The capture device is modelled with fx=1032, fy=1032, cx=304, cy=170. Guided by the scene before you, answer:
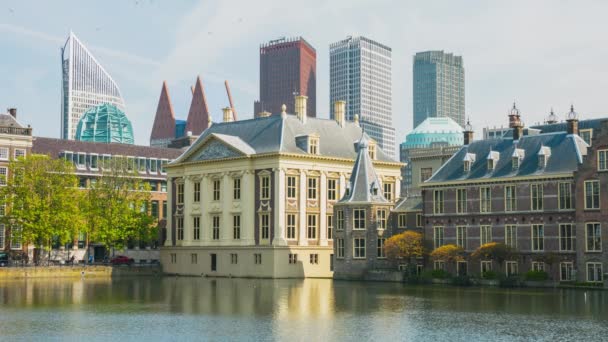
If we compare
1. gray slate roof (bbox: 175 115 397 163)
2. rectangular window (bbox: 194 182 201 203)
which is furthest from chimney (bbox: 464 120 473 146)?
rectangular window (bbox: 194 182 201 203)

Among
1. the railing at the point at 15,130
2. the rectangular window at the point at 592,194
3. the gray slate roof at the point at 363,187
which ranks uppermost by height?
the railing at the point at 15,130

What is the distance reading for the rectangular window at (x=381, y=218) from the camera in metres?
98.2

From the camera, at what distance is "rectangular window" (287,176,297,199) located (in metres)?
108

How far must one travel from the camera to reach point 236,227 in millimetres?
112375

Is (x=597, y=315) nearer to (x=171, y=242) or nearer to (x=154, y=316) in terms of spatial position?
(x=154, y=316)

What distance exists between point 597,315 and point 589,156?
2903cm

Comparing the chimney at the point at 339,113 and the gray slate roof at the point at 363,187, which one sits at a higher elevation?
the chimney at the point at 339,113

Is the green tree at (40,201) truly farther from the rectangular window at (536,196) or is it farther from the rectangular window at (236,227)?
the rectangular window at (536,196)

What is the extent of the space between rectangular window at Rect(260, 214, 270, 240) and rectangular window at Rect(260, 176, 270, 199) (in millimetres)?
2021

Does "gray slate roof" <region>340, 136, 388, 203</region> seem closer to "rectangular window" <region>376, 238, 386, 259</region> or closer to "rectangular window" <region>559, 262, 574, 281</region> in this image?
"rectangular window" <region>376, 238, 386, 259</region>

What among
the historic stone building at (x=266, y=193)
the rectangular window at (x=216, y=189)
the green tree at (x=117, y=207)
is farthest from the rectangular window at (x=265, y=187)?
the green tree at (x=117, y=207)

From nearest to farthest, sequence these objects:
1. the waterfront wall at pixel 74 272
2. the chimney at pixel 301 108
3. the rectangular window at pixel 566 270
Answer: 1. the rectangular window at pixel 566 270
2. the waterfront wall at pixel 74 272
3. the chimney at pixel 301 108

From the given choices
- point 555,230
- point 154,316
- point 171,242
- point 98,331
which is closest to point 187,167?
point 171,242

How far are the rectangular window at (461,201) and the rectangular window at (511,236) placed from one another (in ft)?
16.5
